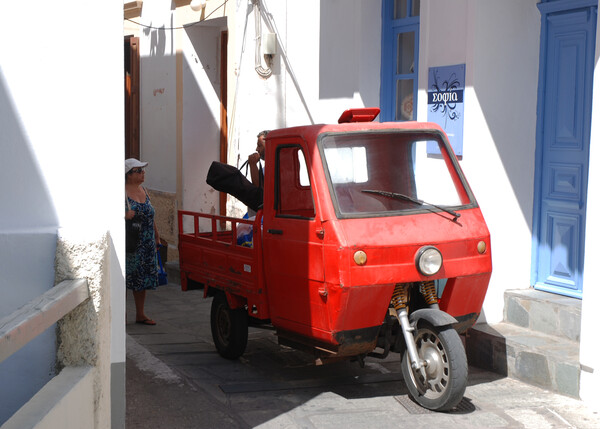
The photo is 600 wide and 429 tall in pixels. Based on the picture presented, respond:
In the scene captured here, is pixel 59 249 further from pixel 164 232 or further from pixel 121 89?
pixel 164 232

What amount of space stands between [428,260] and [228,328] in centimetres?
218

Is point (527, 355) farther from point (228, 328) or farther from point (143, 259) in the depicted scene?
point (143, 259)

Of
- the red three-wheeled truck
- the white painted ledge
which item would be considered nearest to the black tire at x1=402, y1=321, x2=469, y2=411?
the red three-wheeled truck

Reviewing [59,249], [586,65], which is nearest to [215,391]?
[59,249]

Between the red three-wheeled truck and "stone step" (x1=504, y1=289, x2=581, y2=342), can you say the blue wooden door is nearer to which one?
"stone step" (x1=504, y1=289, x2=581, y2=342)

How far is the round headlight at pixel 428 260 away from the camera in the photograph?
Answer: 588cm

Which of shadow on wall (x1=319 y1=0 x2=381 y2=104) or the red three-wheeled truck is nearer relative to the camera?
the red three-wheeled truck

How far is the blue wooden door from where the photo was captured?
707 cm

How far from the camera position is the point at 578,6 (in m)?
7.06

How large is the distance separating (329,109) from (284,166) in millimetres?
3146

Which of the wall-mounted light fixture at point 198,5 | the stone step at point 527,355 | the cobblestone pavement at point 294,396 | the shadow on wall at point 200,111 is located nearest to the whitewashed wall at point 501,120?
the stone step at point 527,355

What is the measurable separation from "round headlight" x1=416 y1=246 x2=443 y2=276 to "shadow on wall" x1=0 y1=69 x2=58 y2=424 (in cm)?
258

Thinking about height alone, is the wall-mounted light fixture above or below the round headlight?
above

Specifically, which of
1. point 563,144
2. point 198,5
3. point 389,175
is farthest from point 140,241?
point 198,5
